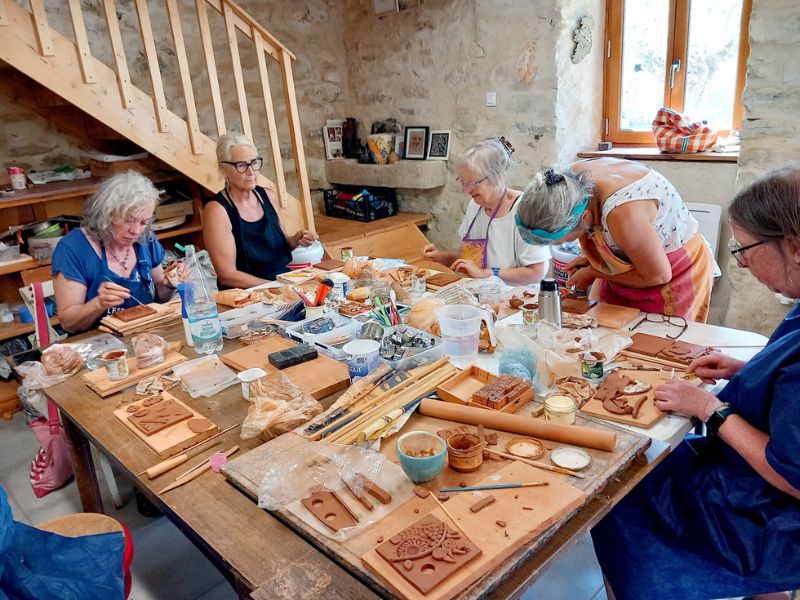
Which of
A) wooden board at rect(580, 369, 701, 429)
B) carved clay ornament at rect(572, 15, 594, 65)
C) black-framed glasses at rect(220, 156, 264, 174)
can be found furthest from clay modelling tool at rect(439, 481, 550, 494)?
carved clay ornament at rect(572, 15, 594, 65)

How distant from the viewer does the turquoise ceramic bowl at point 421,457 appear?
3.91 ft

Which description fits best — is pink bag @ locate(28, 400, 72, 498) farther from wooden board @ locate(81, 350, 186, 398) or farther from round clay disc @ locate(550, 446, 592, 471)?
round clay disc @ locate(550, 446, 592, 471)

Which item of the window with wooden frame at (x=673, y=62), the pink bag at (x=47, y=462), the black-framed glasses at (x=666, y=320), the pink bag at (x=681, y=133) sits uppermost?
the window with wooden frame at (x=673, y=62)

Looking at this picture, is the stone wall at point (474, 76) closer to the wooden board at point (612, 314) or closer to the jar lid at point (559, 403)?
the wooden board at point (612, 314)

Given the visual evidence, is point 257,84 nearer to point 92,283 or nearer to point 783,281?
point 92,283

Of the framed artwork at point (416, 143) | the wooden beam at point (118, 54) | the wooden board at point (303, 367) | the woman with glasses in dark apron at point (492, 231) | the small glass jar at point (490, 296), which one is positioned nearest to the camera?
the wooden board at point (303, 367)

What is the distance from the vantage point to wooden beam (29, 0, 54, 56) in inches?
123

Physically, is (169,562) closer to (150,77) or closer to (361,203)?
(150,77)

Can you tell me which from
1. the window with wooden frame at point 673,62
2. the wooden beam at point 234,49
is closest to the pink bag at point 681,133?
the window with wooden frame at point 673,62

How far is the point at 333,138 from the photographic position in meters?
5.55

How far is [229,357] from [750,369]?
57.8 inches

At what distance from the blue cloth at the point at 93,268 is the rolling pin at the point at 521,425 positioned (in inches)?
64.1

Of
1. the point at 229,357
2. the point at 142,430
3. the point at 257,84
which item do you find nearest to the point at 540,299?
the point at 229,357

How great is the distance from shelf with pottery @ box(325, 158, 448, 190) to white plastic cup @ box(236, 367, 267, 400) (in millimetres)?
3453
